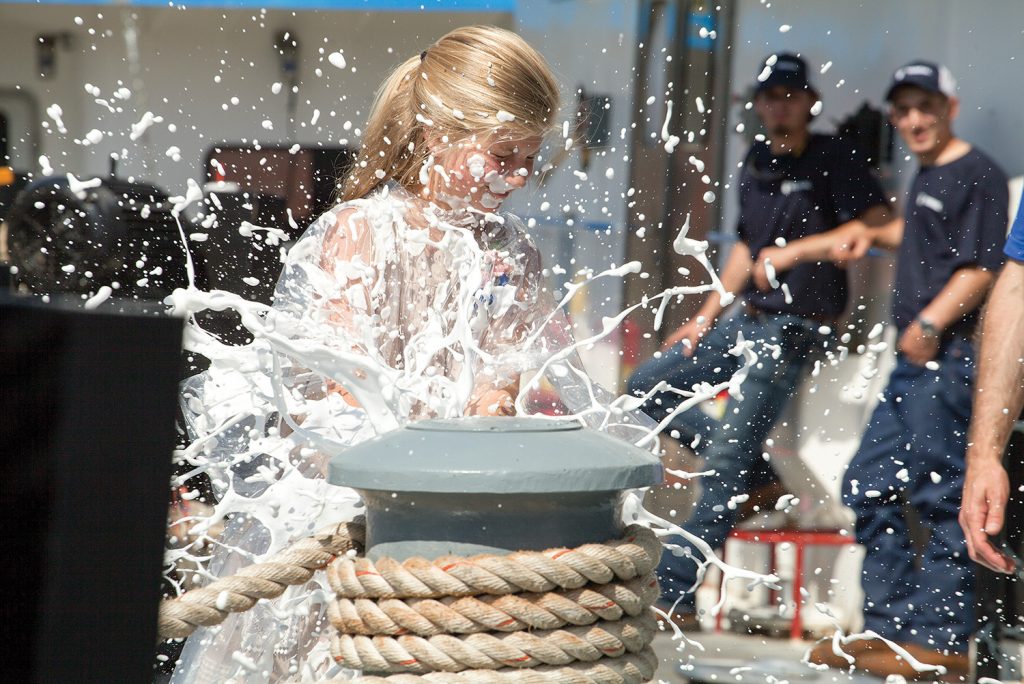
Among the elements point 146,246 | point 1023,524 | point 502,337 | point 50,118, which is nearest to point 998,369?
→ point 1023,524

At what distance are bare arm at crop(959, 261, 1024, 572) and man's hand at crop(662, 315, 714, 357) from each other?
0.97 m

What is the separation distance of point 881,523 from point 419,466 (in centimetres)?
276

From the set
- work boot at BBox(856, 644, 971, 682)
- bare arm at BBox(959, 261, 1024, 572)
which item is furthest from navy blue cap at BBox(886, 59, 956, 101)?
work boot at BBox(856, 644, 971, 682)

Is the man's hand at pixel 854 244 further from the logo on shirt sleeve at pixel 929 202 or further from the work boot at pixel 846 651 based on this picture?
the work boot at pixel 846 651

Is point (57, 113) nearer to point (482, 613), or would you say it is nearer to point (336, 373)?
point (336, 373)

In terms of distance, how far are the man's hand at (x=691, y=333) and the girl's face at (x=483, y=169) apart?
1721 mm

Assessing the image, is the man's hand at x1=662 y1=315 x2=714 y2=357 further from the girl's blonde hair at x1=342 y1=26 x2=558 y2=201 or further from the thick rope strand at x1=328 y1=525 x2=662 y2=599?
the thick rope strand at x1=328 y1=525 x2=662 y2=599

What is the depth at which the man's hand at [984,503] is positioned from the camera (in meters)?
2.94

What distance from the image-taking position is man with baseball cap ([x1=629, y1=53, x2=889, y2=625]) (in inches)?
156

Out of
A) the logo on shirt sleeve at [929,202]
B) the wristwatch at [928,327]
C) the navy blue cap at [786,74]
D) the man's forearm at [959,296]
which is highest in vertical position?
the navy blue cap at [786,74]

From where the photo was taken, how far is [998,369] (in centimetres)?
292

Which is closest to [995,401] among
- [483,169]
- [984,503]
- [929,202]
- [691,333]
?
[984,503]

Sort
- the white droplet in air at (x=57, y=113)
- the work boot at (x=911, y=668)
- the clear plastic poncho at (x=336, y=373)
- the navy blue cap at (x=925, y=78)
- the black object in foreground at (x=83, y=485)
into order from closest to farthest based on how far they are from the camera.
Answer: the black object in foreground at (x=83, y=485)
the clear plastic poncho at (x=336, y=373)
the work boot at (x=911, y=668)
the navy blue cap at (x=925, y=78)
the white droplet in air at (x=57, y=113)

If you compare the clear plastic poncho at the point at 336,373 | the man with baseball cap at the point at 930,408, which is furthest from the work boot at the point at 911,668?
the clear plastic poncho at the point at 336,373
